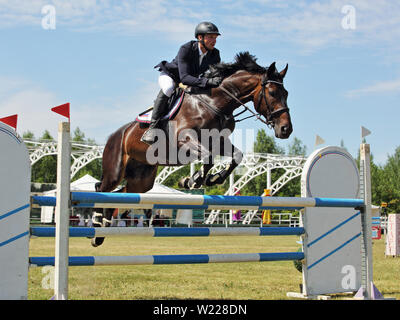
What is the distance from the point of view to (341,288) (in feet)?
16.7

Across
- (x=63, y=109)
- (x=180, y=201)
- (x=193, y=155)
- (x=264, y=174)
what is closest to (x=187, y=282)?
(x=193, y=155)

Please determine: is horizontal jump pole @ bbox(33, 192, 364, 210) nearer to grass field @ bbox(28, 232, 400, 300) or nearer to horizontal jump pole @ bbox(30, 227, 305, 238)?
horizontal jump pole @ bbox(30, 227, 305, 238)

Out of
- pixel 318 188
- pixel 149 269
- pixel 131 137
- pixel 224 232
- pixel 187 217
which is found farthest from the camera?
pixel 187 217

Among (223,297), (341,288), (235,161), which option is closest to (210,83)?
(235,161)

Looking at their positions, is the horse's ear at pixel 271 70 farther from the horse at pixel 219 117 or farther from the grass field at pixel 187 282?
the grass field at pixel 187 282

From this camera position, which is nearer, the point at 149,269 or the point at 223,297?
the point at 223,297

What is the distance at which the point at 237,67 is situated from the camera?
532 cm

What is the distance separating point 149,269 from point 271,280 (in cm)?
208

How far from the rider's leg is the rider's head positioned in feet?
1.83

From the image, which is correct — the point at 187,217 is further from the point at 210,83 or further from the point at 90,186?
the point at 210,83

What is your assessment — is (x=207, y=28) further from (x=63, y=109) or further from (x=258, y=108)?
(x=63, y=109)

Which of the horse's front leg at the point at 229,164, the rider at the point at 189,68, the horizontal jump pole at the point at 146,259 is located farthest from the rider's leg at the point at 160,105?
the horizontal jump pole at the point at 146,259

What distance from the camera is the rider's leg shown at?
17.2ft

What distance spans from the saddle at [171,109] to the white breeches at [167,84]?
8 centimetres
